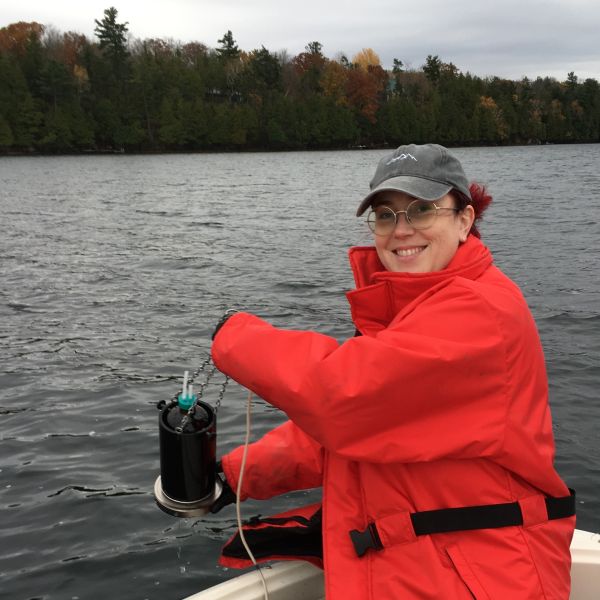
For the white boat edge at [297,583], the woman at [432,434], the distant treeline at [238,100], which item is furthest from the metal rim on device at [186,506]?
the distant treeline at [238,100]

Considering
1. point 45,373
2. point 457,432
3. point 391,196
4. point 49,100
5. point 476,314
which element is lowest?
point 45,373

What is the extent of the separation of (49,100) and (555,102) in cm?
8441

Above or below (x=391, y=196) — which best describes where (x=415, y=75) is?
above

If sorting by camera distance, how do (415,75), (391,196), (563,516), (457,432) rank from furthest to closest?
(415,75), (391,196), (563,516), (457,432)

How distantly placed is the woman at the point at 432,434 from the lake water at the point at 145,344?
290 cm

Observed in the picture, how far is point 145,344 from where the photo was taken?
10164 mm

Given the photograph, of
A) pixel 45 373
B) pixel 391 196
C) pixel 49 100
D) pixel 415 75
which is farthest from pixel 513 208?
pixel 415 75

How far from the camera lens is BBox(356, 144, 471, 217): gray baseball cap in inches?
107

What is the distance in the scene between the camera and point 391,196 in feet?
9.37

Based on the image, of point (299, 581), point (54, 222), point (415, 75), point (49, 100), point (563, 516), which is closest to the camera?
point (563, 516)

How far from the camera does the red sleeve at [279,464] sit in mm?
3201

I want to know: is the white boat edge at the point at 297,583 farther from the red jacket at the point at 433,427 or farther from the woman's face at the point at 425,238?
the woman's face at the point at 425,238

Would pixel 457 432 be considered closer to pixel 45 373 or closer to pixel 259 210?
pixel 45 373

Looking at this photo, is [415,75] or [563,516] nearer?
[563,516]
